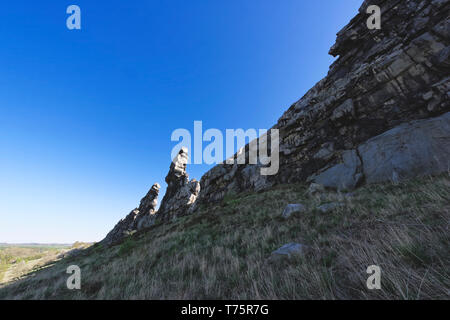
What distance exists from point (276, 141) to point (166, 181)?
3553 cm

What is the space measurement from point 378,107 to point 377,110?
244 millimetres

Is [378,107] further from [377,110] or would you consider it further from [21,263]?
[21,263]

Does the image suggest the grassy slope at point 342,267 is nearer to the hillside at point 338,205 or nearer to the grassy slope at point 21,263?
the hillside at point 338,205

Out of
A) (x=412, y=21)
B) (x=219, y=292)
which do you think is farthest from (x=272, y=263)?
(x=412, y=21)

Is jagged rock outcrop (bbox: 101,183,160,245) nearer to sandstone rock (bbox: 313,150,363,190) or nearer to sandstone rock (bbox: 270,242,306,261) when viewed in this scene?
sandstone rock (bbox: 313,150,363,190)

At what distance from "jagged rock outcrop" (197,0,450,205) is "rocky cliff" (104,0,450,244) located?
0.16 ft

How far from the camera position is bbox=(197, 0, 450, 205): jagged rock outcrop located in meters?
9.20

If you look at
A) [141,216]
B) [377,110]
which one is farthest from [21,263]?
[377,110]

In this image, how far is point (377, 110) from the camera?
12.7 m

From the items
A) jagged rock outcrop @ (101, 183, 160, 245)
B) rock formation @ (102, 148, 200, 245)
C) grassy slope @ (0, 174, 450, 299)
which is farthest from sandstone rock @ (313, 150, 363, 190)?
jagged rock outcrop @ (101, 183, 160, 245)

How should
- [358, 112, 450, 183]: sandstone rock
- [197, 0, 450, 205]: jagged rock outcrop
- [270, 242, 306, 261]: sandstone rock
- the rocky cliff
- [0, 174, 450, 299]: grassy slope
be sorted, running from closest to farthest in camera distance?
1. [0, 174, 450, 299]: grassy slope
2. [270, 242, 306, 261]: sandstone rock
3. [358, 112, 450, 183]: sandstone rock
4. the rocky cliff
5. [197, 0, 450, 205]: jagged rock outcrop

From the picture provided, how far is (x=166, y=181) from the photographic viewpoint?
45469 millimetres

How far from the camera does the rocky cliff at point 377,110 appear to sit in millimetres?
9023

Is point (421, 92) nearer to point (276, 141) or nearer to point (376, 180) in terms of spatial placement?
point (376, 180)
